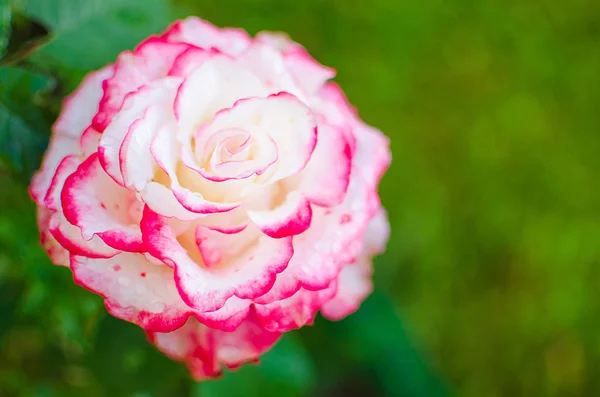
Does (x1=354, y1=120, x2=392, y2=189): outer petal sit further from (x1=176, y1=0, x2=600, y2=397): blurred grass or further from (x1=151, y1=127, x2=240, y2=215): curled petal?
(x1=176, y1=0, x2=600, y2=397): blurred grass

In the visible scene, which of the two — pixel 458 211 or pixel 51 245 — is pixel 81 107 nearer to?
pixel 51 245

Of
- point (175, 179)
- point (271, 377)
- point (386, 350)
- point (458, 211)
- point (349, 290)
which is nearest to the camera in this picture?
point (175, 179)

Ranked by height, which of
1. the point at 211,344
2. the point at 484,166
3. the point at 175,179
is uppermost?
the point at 175,179

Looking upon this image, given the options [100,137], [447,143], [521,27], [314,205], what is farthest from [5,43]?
[521,27]

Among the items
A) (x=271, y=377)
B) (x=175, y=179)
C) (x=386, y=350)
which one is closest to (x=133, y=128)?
(x=175, y=179)

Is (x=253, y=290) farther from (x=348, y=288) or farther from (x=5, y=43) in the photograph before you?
(x=5, y=43)

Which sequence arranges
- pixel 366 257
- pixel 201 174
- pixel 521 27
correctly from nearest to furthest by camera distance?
pixel 201 174, pixel 366 257, pixel 521 27
